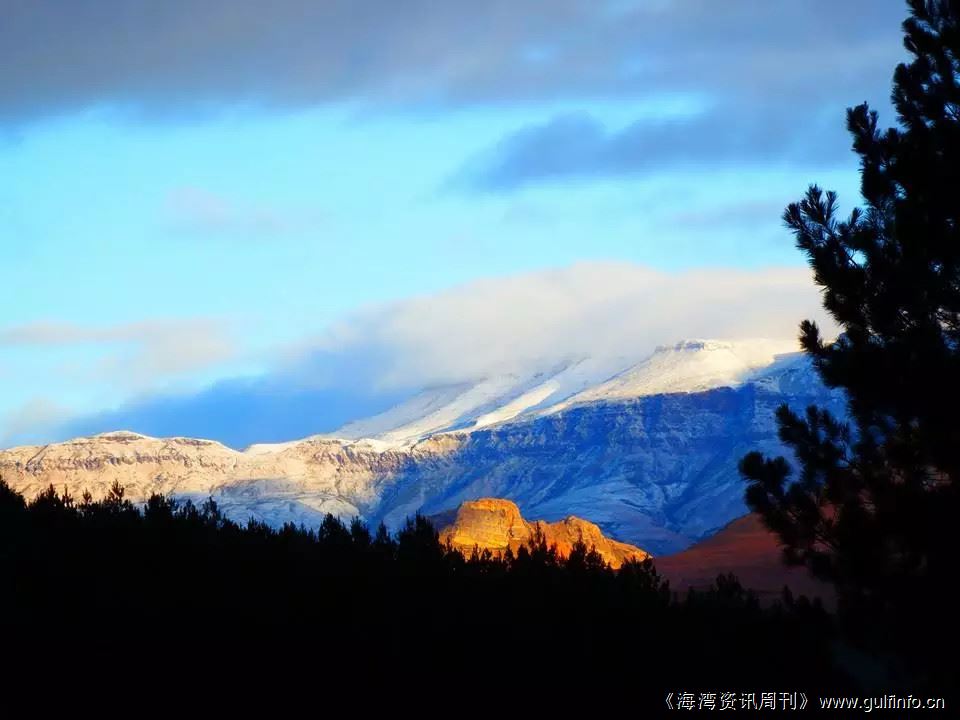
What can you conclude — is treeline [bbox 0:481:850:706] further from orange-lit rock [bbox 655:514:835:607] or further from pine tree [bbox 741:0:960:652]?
orange-lit rock [bbox 655:514:835:607]

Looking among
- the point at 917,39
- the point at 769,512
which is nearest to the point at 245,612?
the point at 769,512

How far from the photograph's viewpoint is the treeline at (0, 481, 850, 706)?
15.8 meters

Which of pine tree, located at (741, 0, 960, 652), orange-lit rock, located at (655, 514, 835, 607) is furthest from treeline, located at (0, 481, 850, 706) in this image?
orange-lit rock, located at (655, 514, 835, 607)

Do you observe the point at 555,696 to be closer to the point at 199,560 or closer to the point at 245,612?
the point at 245,612

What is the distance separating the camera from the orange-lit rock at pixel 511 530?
298 feet

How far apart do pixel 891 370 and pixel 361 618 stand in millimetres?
7243

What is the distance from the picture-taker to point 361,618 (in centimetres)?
1717

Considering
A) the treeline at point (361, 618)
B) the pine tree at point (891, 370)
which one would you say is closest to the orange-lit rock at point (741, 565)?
the treeline at point (361, 618)

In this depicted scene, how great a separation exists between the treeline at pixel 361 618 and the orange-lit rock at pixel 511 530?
64.7 m

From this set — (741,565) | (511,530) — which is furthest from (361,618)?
(511,530)

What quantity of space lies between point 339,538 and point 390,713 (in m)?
11.3

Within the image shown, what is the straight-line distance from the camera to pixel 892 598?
671 inches

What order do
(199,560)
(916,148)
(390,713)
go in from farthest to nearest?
(199,560) < (916,148) < (390,713)

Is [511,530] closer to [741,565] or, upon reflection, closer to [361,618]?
[741,565]
